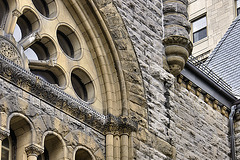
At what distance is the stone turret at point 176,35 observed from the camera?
50.1 feet

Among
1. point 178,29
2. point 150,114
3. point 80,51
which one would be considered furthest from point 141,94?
point 178,29

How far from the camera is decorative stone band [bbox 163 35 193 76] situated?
15.2 metres

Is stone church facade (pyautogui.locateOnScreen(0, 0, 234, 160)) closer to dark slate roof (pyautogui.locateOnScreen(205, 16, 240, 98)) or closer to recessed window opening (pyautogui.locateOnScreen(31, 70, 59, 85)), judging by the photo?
recessed window opening (pyautogui.locateOnScreen(31, 70, 59, 85))

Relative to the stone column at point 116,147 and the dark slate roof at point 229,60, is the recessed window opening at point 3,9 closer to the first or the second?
the stone column at point 116,147

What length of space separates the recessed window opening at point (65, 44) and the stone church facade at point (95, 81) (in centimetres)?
2

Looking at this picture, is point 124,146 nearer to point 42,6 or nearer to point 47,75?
point 47,75

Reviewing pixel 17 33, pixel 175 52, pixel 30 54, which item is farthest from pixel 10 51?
pixel 175 52

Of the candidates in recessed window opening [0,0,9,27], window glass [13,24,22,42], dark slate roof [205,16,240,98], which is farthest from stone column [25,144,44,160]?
dark slate roof [205,16,240,98]

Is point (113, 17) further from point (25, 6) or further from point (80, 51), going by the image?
point (25, 6)

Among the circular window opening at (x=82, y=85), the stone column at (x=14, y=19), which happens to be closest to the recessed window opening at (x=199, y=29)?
the circular window opening at (x=82, y=85)

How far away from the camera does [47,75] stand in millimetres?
12836

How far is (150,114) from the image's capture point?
13.9m

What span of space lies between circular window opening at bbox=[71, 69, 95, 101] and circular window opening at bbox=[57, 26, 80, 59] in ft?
1.05

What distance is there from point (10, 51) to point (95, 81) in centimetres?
213
